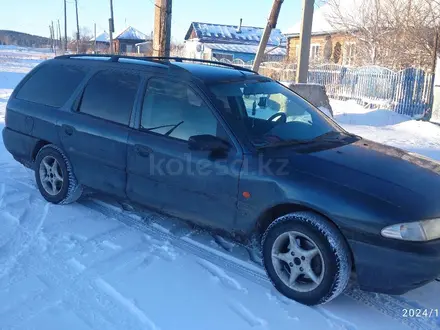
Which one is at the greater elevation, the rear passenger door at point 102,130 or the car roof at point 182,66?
the car roof at point 182,66

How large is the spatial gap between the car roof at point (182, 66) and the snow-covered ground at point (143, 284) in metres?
1.51

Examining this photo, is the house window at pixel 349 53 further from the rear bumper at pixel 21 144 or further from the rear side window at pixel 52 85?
the rear bumper at pixel 21 144

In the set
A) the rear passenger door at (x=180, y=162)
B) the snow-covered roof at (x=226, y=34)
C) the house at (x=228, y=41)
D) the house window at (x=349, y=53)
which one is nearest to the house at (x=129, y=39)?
the house at (x=228, y=41)

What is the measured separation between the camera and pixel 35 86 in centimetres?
506

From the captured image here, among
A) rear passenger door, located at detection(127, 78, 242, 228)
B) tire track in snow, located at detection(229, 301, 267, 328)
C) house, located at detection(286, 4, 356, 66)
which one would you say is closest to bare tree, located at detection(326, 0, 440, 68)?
house, located at detection(286, 4, 356, 66)

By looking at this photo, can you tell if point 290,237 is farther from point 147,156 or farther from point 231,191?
point 147,156

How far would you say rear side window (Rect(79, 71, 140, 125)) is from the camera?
4156mm

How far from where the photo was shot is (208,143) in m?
3.35

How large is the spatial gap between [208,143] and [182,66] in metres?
1.13

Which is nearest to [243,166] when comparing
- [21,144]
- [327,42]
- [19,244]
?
[19,244]

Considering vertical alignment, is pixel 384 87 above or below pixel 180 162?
above

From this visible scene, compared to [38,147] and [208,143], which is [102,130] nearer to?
[38,147]

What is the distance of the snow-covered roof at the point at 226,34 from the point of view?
1931 inches

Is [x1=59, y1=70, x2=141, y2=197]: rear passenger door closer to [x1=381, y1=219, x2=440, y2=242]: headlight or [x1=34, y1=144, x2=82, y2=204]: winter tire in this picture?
[x1=34, y1=144, x2=82, y2=204]: winter tire
